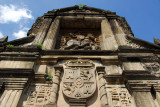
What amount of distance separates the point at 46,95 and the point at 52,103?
41cm

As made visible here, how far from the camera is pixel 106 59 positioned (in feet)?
17.3

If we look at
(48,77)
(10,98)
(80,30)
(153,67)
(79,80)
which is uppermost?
(80,30)

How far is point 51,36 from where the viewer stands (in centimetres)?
690

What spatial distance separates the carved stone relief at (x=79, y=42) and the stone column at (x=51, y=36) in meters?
0.60

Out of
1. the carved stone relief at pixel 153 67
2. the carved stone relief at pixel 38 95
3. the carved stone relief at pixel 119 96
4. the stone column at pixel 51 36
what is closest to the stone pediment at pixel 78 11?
the stone column at pixel 51 36

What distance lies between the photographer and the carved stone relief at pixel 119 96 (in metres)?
3.92

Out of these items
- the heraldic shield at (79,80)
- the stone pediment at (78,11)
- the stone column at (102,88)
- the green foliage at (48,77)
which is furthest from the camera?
the stone pediment at (78,11)

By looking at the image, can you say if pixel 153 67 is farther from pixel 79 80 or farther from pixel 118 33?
pixel 118 33

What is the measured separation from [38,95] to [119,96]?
218cm

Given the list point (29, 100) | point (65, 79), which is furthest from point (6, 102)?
point (65, 79)

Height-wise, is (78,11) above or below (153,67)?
above

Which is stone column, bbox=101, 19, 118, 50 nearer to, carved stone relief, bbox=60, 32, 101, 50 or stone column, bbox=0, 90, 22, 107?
carved stone relief, bbox=60, 32, 101, 50

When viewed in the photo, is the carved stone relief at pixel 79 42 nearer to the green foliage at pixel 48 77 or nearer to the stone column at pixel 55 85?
the stone column at pixel 55 85

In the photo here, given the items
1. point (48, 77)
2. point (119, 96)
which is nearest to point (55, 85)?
point (48, 77)
